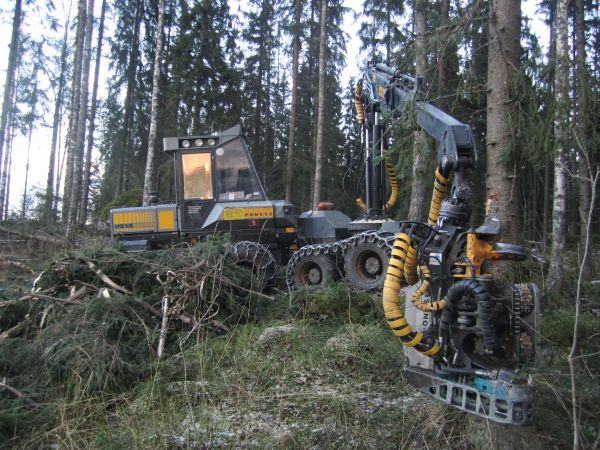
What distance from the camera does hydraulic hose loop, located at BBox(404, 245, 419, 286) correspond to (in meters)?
3.46

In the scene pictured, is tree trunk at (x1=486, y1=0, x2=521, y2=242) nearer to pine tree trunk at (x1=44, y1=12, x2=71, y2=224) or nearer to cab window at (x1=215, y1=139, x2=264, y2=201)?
cab window at (x1=215, y1=139, x2=264, y2=201)

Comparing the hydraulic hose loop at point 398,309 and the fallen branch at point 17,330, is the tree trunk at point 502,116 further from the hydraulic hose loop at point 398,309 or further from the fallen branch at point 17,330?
the fallen branch at point 17,330

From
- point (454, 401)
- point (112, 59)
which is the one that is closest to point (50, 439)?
point (454, 401)

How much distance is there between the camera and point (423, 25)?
428 inches

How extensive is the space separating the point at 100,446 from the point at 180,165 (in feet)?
19.5

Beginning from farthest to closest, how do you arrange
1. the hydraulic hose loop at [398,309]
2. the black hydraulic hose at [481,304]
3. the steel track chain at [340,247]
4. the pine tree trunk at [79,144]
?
the pine tree trunk at [79,144] → the steel track chain at [340,247] → the hydraulic hose loop at [398,309] → the black hydraulic hose at [481,304]

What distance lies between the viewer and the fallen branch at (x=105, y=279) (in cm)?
565

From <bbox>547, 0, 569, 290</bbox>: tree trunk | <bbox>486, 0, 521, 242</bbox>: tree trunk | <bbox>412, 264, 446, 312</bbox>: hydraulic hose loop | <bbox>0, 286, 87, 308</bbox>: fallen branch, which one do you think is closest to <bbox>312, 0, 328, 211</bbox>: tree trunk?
<bbox>547, 0, 569, 290</bbox>: tree trunk

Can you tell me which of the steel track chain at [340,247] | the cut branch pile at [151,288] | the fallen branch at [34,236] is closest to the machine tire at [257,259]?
the steel track chain at [340,247]

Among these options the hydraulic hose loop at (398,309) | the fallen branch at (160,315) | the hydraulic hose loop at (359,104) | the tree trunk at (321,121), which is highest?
the tree trunk at (321,121)

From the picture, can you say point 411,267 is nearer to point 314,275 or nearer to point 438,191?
point 438,191

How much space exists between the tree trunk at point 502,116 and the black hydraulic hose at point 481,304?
63.3 inches

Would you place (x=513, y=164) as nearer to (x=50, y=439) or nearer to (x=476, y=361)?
(x=476, y=361)

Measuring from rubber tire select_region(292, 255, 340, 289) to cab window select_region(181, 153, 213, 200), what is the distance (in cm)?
215
